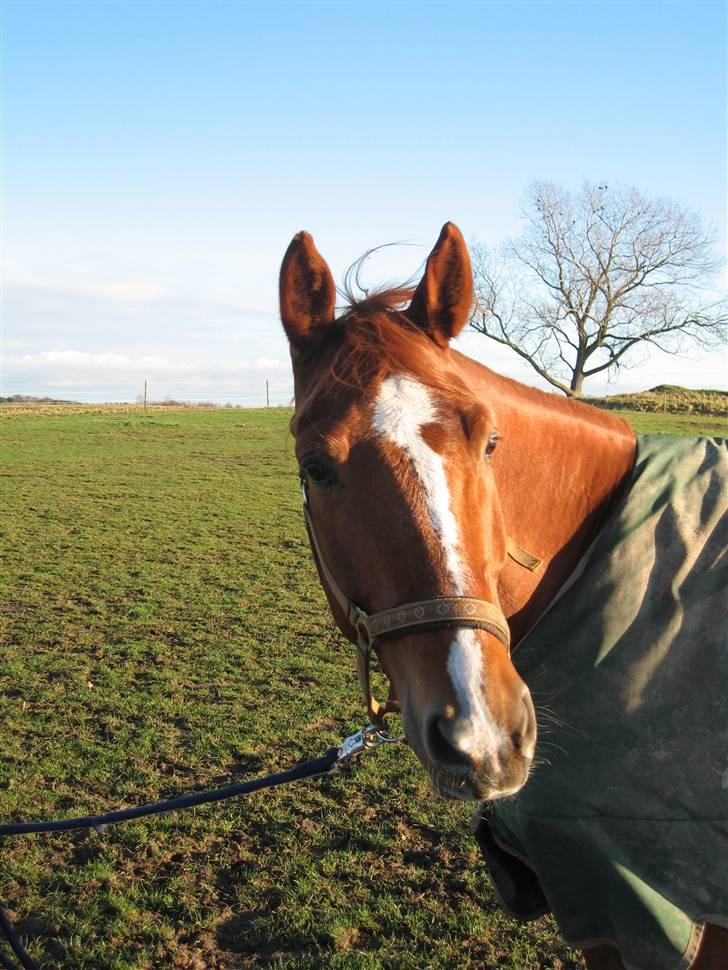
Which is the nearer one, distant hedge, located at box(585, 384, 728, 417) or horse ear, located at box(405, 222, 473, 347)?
horse ear, located at box(405, 222, 473, 347)

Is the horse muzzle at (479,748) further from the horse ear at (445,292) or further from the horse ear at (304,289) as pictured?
the horse ear at (304,289)

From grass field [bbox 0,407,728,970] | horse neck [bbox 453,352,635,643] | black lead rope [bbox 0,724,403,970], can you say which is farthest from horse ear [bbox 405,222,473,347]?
grass field [bbox 0,407,728,970]

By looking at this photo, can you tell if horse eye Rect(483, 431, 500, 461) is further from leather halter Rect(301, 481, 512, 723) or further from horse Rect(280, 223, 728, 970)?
leather halter Rect(301, 481, 512, 723)

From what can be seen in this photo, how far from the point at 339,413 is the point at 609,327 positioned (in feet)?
86.5

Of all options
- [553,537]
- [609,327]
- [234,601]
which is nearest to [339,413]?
[553,537]

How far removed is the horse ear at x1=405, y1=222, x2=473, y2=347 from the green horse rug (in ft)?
2.62

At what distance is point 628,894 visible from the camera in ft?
6.47

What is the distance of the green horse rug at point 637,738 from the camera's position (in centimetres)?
197

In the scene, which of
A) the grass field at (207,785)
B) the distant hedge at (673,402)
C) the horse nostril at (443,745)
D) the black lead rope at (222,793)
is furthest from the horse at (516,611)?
the distant hedge at (673,402)

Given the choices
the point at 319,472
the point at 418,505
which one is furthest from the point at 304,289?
the point at 418,505

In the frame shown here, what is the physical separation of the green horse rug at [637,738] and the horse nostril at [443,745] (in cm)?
52

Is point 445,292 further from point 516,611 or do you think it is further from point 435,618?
point 435,618

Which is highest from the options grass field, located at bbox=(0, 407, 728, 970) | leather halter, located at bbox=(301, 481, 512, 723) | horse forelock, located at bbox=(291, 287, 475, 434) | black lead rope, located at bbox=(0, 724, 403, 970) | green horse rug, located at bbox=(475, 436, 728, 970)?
horse forelock, located at bbox=(291, 287, 475, 434)

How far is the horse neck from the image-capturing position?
229cm
